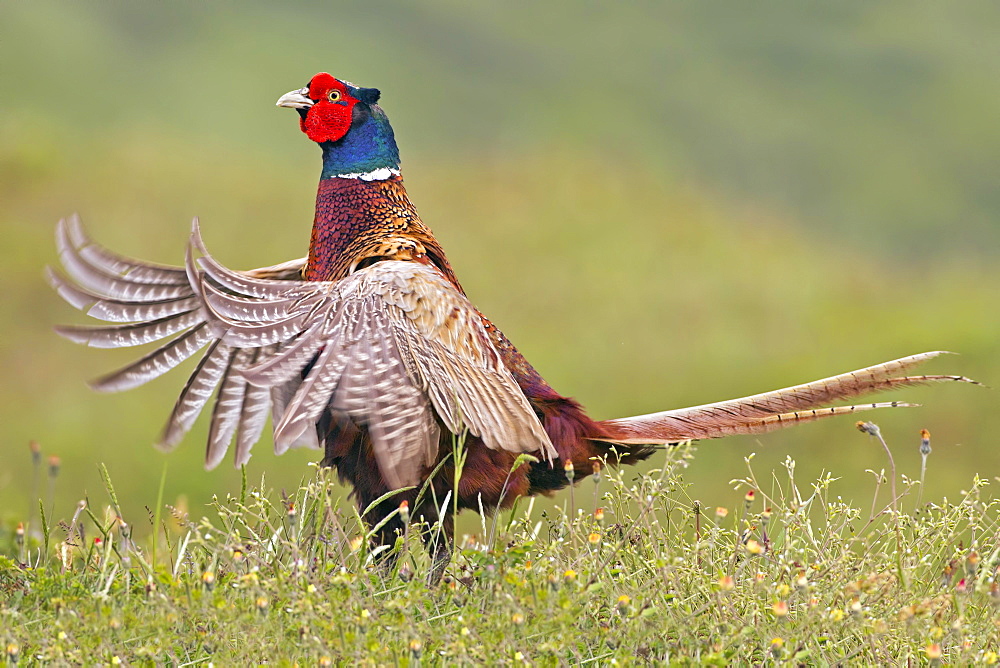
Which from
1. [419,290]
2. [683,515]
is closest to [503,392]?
[419,290]

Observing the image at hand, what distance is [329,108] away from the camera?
349 centimetres

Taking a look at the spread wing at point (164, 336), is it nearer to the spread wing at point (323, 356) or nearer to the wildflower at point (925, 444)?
the spread wing at point (323, 356)

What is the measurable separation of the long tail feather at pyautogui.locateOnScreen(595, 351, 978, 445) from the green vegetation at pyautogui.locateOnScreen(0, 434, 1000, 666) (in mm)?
361

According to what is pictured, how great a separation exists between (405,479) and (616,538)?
0.57 meters

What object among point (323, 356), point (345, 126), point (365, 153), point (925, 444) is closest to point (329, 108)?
point (345, 126)

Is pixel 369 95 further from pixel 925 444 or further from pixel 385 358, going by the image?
pixel 925 444

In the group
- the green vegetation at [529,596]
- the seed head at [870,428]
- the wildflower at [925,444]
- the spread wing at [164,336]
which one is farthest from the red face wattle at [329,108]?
the wildflower at [925,444]

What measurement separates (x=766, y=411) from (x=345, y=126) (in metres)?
1.70

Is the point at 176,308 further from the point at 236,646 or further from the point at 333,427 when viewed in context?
the point at 236,646

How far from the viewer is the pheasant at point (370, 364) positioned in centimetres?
265

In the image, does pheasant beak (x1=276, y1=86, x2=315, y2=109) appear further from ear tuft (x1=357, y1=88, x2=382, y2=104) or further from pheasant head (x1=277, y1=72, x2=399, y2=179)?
ear tuft (x1=357, y1=88, x2=382, y2=104)

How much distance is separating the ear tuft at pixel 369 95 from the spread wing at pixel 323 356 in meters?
0.75

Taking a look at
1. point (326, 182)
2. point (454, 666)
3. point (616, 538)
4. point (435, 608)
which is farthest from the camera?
point (326, 182)

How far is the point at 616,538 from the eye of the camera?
8.63 feet
